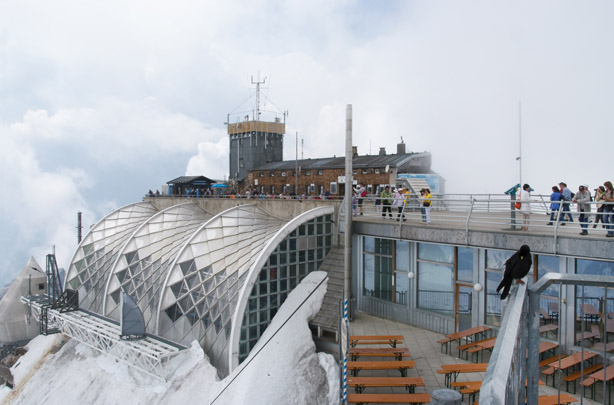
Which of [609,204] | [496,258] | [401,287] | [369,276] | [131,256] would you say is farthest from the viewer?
[131,256]

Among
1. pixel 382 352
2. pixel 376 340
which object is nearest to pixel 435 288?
pixel 376 340

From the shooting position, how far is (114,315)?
78.3 feet

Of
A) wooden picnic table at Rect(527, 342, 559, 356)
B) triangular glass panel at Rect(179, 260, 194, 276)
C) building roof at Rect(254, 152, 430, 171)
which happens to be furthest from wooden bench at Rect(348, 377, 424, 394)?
building roof at Rect(254, 152, 430, 171)

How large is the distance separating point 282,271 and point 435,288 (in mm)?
5498

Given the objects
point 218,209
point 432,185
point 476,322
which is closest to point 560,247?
point 476,322

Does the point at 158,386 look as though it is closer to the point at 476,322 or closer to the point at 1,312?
the point at 476,322

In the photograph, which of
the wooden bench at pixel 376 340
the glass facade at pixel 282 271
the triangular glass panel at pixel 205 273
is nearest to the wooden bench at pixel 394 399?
the wooden bench at pixel 376 340

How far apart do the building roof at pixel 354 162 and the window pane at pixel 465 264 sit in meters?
16.3

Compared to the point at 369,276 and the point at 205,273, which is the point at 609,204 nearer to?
the point at 369,276

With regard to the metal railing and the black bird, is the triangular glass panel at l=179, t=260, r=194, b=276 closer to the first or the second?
the black bird

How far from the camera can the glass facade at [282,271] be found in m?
16.4

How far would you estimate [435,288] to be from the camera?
53.3 ft

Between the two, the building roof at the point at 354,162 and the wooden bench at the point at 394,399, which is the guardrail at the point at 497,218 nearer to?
the wooden bench at the point at 394,399

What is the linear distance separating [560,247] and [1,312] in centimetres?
3216
